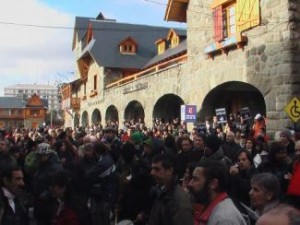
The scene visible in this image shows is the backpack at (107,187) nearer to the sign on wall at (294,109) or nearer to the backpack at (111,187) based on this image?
the backpack at (111,187)

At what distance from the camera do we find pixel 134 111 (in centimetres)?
3152

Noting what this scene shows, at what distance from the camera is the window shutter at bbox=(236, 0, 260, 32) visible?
15.2 m

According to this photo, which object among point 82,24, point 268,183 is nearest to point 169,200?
point 268,183

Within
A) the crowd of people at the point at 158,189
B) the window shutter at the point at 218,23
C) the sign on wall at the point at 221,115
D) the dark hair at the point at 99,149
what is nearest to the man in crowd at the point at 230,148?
the crowd of people at the point at 158,189

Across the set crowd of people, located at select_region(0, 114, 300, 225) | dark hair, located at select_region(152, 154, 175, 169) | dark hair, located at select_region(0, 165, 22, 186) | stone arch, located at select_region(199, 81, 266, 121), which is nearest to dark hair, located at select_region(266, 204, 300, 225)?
crowd of people, located at select_region(0, 114, 300, 225)

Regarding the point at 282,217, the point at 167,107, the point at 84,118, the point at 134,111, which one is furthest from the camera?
the point at 84,118

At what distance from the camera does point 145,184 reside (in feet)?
16.8

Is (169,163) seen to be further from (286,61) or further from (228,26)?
(228,26)

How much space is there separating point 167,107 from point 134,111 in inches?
243

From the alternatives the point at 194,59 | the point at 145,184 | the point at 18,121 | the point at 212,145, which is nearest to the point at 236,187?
the point at 145,184

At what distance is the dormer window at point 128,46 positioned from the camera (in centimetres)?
3909

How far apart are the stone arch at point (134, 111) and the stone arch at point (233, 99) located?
30.8 ft

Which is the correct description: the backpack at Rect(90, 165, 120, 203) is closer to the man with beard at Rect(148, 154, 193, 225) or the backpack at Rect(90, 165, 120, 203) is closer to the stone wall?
the man with beard at Rect(148, 154, 193, 225)

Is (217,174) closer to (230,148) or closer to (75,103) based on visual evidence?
(230,148)
